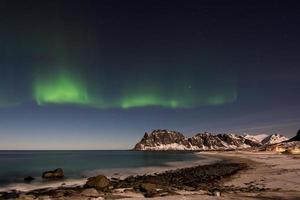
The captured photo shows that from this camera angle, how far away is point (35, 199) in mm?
26062

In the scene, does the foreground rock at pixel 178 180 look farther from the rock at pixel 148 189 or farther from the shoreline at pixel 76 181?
the shoreline at pixel 76 181

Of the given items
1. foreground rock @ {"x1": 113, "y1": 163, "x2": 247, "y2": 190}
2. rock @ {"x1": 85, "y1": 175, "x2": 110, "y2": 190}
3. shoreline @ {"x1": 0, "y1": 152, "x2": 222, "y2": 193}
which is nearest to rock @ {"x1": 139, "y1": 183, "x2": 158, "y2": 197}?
foreground rock @ {"x1": 113, "y1": 163, "x2": 247, "y2": 190}

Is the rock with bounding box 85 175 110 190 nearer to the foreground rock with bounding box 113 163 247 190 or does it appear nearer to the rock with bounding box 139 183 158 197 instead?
the foreground rock with bounding box 113 163 247 190

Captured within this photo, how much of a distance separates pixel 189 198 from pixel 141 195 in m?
5.02

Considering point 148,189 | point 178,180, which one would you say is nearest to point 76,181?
point 178,180

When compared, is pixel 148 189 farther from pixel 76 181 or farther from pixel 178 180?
pixel 76 181

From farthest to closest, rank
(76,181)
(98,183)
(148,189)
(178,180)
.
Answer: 1. (76,181)
2. (178,180)
3. (98,183)
4. (148,189)

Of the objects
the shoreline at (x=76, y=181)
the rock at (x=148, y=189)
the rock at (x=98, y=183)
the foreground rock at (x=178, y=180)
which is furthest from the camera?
the shoreline at (x=76, y=181)

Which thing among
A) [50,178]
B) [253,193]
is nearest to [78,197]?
[253,193]

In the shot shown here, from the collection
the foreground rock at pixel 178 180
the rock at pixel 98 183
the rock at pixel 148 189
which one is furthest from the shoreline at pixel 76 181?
the rock at pixel 148 189

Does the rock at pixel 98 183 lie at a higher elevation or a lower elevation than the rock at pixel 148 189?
higher

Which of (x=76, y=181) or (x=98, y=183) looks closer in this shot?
(x=98, y=183)

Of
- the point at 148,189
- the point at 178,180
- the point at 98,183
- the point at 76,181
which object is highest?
the point at 98,183

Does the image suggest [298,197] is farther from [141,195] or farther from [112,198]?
[112,198]
